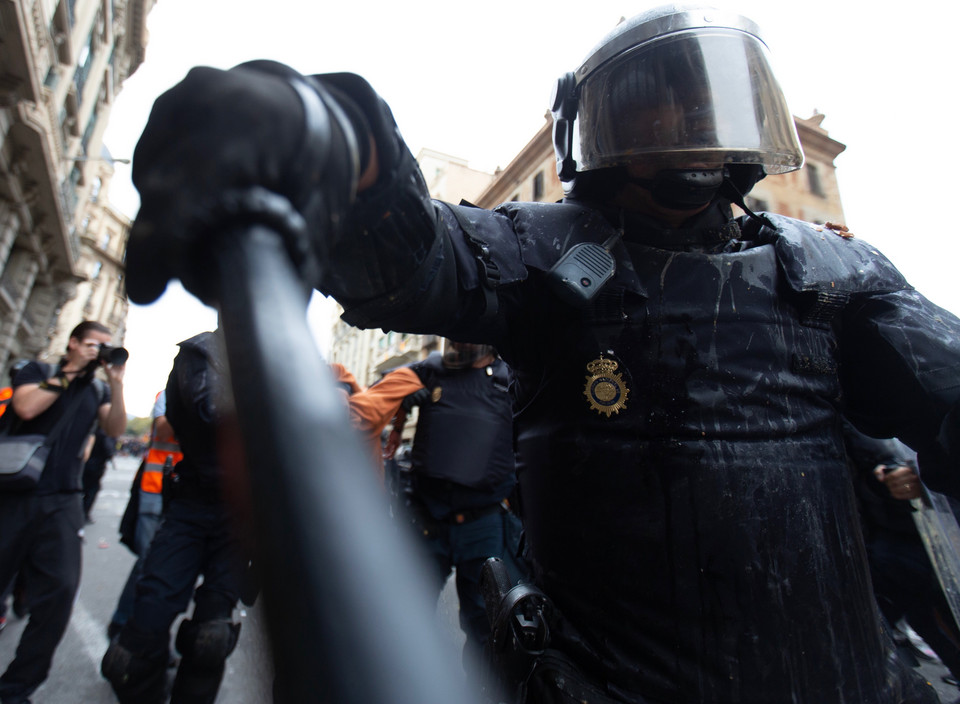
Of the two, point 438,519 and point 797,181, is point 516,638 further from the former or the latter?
point 797,181

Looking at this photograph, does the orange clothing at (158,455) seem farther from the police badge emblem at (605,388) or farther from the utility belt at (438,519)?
the police badge emblem at (605,388)

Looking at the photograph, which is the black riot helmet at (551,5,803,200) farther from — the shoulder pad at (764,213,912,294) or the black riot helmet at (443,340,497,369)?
the black riot helmet at (443,340,497,369)

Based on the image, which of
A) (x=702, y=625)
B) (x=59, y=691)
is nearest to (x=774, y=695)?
(x=702, y=625)

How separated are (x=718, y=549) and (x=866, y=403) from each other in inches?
23.5

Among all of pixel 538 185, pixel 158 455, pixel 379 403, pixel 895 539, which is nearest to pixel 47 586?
pixel 158 455

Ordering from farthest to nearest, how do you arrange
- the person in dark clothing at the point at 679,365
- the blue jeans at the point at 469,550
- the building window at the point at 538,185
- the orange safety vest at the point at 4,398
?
the building window at the point at 538,185 < the blue jeans at the point at 469,550 < the orange safety vest at the point at 4,398 < the person in dark clothing at the point at 679,365

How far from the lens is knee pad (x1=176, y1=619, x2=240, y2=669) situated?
7.82 ft

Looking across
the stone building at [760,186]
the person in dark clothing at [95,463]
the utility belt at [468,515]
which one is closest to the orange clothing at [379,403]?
the utility belt at [468,515]

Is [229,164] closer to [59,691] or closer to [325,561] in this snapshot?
[325,561]

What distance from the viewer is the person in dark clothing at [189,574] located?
236 cm

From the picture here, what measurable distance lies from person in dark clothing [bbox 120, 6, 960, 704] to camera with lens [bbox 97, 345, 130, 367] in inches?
107

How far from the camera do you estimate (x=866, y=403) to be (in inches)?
51.2

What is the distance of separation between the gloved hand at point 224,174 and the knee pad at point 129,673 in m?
2.48

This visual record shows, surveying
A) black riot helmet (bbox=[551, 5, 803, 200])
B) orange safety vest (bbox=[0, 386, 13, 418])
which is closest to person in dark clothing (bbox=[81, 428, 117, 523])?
orange safety vest (bbox=[0, 386, 13, 418])
